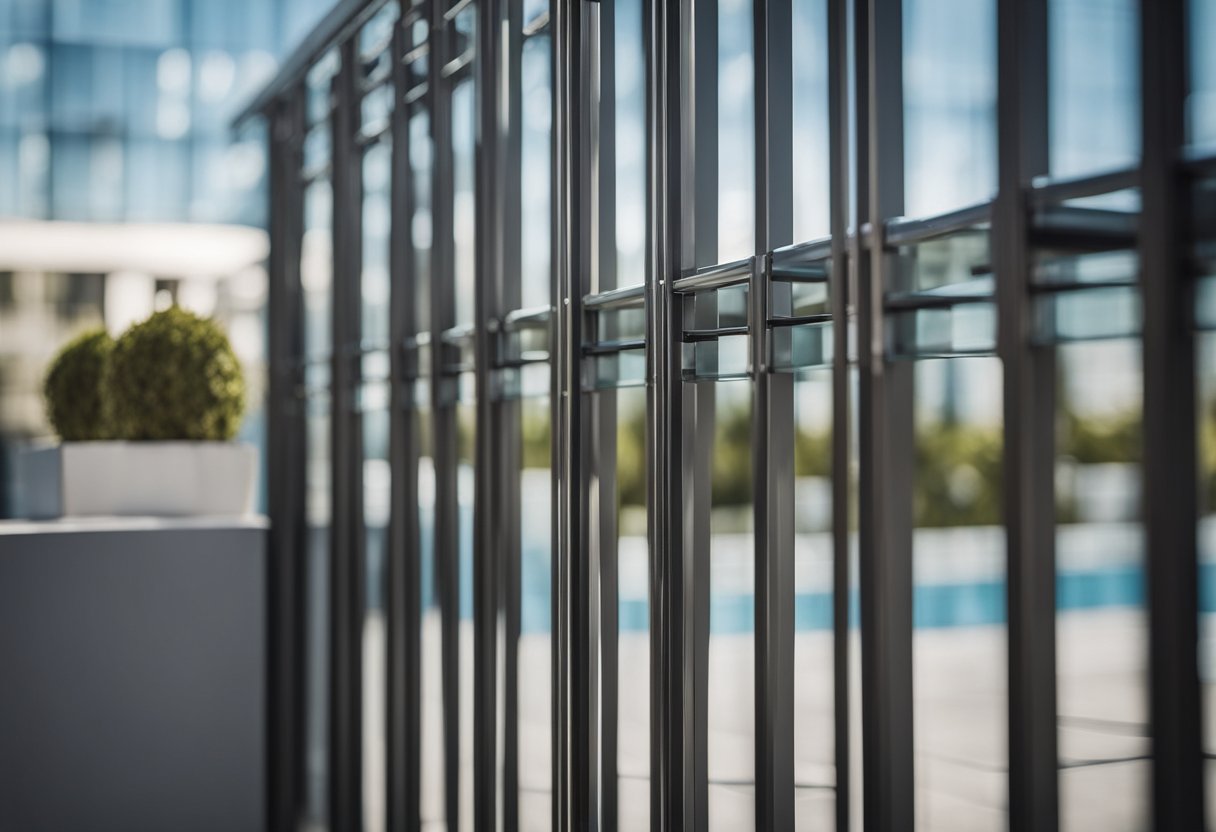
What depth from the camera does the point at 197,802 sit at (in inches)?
210

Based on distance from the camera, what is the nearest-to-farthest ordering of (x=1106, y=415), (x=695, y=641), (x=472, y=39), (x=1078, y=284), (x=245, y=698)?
(x=1078, y=284) < (x=695, y=641) < (x=472, y=39) < (x=245, y=698) < (x=1106, y=415)

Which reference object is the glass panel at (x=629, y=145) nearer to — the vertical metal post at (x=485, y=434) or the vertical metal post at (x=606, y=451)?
the vertical metal post at (x=606, y=451)

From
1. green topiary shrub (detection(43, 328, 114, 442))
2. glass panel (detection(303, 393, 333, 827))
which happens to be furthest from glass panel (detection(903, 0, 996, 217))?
green topiary shrub (detection(43, 328, 114, 442))

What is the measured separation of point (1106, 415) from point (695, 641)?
2150cm

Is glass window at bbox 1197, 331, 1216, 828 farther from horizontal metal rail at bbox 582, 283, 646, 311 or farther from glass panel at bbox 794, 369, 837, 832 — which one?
horizontal metal rail at bbox 582, 283, 646, 311

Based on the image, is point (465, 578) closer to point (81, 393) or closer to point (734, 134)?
point (734, 134)

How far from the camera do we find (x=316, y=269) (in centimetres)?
634

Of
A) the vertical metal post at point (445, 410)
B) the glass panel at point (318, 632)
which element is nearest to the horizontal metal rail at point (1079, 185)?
the vertical metal post at point (445, 410)

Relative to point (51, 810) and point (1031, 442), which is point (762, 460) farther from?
point (51, 810)

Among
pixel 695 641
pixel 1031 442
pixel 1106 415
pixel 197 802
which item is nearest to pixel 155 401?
pixel 197 802

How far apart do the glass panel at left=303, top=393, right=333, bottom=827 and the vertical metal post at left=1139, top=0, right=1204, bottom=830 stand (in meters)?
4.37

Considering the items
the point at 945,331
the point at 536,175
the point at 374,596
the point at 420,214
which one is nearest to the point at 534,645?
the point at 536,175

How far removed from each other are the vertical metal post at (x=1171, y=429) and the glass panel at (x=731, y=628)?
3.49ft

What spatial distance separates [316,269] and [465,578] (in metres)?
2.36
